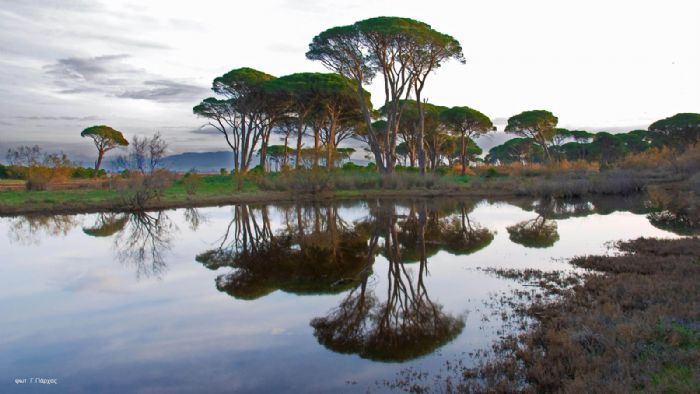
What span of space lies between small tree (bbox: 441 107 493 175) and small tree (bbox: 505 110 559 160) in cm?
400

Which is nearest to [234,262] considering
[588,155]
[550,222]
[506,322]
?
[506,322]

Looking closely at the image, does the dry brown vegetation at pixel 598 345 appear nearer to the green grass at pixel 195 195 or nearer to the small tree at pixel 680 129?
the green grass at pixel 195 195

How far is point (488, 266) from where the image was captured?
9164 mm

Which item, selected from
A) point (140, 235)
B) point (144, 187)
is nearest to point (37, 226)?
point (140, 235)

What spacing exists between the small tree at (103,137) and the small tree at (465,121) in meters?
35.7

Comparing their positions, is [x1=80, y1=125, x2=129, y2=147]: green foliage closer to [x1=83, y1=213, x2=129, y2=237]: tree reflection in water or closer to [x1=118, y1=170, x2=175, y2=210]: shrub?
[x1=118, y1=170, x2=175, y2=210]: shrub

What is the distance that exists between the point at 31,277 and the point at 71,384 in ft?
19.0

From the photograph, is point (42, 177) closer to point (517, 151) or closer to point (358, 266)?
point (358, 266)

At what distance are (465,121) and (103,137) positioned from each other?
38489 millimetres

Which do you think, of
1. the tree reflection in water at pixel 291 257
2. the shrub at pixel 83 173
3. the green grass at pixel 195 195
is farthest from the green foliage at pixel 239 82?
the tree reflection in water at pixel 291 257

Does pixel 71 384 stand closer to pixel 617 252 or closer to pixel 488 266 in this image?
pixel 488 266

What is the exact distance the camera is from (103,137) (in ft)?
164

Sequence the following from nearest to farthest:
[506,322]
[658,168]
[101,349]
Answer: [101,349] < [506,322] < [658,168]

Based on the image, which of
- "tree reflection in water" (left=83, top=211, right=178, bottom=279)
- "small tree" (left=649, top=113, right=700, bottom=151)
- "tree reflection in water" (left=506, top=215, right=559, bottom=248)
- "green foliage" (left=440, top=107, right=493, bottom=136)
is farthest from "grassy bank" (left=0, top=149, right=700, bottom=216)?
"small tree" (left=649, top=113, right=700, bottom=151)
